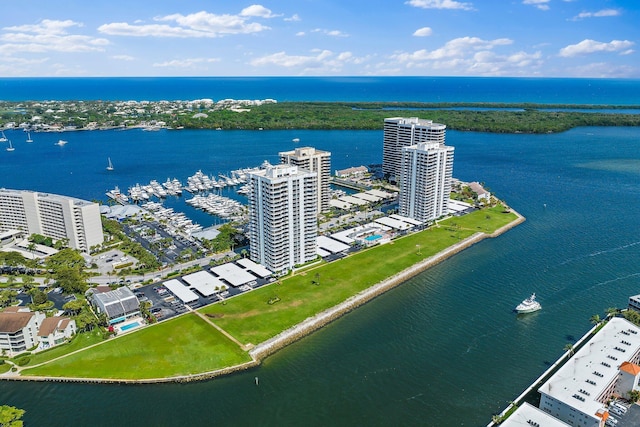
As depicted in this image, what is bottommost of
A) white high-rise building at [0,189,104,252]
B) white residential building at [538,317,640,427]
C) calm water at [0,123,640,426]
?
calm water at [0,123,640,426]

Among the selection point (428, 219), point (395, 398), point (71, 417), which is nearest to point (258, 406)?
point (395, 398)


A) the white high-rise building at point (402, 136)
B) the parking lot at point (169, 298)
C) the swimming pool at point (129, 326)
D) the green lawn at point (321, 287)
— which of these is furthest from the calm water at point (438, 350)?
the white high-rise building at point (402, 136)

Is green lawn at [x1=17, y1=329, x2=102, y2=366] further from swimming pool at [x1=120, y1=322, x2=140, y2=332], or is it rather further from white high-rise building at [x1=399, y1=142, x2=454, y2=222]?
white high-rise building at [x1=399, y1=142, x2=454, y2=222]

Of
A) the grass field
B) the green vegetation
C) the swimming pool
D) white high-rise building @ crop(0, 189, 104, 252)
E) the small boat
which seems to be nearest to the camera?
→ the green vegetation

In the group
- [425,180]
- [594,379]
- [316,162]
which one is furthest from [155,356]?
[425,180]

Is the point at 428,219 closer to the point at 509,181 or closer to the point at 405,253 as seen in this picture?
the point at 405,253

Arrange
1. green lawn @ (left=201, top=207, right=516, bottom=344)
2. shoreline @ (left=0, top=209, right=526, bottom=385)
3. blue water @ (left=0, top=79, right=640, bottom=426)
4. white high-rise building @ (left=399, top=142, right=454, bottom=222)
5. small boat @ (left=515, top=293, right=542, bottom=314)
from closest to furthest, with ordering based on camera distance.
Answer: blue water @ (left=0, top=79, right=640, bottom=426), shoreline @ (left=0, top=209, right=526, bottom=385), green lawn @ (left=201, top=207, right=516, bottom=344), small boat @ (left=515, top=293, right=542, bottom=314), white high-rise building @ (left=399, top=142, right=454, bottom=222)

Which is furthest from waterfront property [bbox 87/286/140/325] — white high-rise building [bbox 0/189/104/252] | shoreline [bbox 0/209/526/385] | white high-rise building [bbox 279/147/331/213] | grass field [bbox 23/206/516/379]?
white high-rise building [bbox 279/147/331/213]
